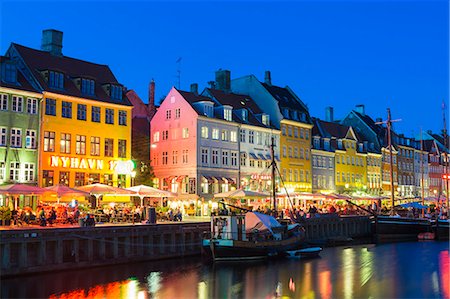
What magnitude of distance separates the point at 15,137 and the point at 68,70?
9.04 m

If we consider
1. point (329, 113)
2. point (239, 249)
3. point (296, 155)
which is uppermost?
point (329, 113)

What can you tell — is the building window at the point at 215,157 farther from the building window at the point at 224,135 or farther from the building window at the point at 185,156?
the building window at the point at 185,156

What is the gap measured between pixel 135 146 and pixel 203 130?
804 centimetres

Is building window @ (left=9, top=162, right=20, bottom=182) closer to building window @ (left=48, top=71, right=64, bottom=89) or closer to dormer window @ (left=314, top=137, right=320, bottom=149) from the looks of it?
building window @ (left=48, top=71, right=64, bottom=89)

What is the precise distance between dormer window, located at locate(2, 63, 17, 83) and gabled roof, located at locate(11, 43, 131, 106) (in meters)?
2.00

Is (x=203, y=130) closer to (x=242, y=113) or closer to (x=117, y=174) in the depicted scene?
(x=242, y=113)

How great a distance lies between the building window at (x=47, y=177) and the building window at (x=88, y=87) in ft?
24.9

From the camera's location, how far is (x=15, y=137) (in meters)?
41.4

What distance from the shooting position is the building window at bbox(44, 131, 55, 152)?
43.4 meters

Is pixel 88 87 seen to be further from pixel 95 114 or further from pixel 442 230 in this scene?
pixel 442 230

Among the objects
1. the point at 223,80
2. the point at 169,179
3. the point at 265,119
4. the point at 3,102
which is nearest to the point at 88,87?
the point at 3,102

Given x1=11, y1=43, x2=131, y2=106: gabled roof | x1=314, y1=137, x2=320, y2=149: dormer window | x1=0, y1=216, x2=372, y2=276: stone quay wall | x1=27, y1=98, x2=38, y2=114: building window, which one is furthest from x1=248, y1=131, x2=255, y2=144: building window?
x1=27, y1=98, x2=38, y2=114: building window

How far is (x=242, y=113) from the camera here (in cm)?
6091

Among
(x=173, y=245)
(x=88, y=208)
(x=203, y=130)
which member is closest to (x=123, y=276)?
(x=173, y=245)
